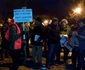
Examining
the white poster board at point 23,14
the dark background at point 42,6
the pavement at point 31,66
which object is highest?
the dark background at point 42,6

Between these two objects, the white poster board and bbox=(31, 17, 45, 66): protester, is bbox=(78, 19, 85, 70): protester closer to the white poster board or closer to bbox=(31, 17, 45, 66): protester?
bbox=(31, 17, 45, 66): protester

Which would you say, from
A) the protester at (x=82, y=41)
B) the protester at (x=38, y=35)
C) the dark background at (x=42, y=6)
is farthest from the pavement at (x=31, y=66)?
the dark background at (x=42, y=6)

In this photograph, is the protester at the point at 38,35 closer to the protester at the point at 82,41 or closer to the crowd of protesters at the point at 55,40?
the crowd of protesters at the point at 55,40

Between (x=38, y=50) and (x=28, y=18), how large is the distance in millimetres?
1470

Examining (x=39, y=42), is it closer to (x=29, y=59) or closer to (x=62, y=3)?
(x=29, y=59)

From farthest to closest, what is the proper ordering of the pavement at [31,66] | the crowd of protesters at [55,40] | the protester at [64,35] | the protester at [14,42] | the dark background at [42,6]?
the dark background at [42,6] → the protester at [64,35] → the pavement at [31,66] → the crowd of protesters at [55,40] → the protester at [14,42]

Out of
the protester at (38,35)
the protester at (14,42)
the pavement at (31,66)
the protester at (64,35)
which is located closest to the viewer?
the protester at (14,42)

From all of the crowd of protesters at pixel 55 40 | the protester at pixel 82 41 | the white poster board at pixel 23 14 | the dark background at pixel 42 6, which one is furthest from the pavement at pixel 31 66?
the dark background at pixel 42 6

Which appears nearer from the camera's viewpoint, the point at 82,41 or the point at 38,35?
the point at 82,41

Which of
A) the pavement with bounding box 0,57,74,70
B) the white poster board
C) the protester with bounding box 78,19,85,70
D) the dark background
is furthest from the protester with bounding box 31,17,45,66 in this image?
the dark background

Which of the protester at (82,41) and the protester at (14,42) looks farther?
the protester at (82,41)

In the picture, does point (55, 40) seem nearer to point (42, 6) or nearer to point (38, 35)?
point (38, 35)

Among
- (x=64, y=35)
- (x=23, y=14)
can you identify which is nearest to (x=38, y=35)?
(x=23, y=14)

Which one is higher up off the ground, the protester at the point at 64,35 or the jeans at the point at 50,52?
the protester at the point at 64,35
